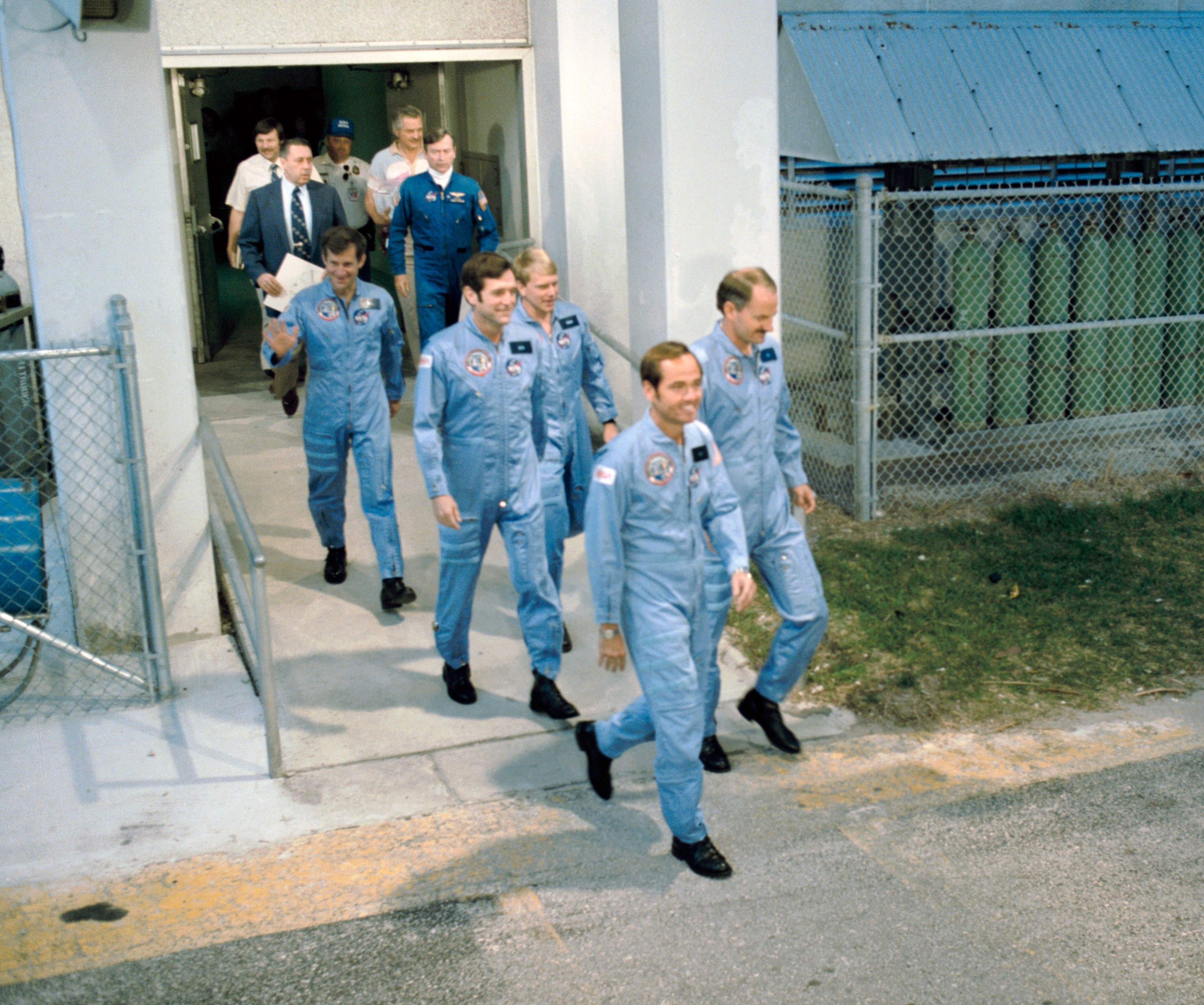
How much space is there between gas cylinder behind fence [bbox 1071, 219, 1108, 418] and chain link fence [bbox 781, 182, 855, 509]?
1717 mm

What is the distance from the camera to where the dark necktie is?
7.66m

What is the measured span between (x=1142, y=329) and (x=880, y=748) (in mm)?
5691

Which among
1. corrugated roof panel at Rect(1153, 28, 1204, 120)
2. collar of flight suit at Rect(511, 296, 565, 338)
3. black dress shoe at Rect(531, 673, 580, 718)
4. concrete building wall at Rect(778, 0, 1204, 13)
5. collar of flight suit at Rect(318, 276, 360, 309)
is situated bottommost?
black dress shoe at Rect(531, 673, 580, 718)

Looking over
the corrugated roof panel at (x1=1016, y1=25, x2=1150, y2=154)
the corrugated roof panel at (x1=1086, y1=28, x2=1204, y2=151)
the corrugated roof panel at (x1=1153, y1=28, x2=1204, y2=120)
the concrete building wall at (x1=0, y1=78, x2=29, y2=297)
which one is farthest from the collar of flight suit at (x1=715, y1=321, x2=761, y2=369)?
the corrugated roof panel at (x1=1153, y1=28, x2=1204, y2=120)

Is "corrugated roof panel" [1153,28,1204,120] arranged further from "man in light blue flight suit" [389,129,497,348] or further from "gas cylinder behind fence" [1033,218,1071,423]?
"man in light blue flight suit" [389,129,497,348]

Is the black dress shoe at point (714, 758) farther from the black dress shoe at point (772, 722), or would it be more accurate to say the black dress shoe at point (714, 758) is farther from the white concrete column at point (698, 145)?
the white concrete column at point (698, 145)

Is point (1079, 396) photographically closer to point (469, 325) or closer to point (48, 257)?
point (469, 325)

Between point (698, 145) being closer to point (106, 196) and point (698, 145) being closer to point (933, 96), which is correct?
point (106, 196)

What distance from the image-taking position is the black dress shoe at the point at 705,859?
4590mm

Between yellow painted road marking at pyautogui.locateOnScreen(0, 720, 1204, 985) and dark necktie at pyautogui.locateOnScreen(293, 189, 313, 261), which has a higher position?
dark necktie at pyautogui.locateOnScreen(293, 189, 313, 261)

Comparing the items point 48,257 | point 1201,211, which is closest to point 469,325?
point 48,257

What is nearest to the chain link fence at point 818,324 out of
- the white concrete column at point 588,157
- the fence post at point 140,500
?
the white concrete column at point 588,157

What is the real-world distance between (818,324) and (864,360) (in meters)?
1.22

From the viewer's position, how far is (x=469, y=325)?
18.3 feet
